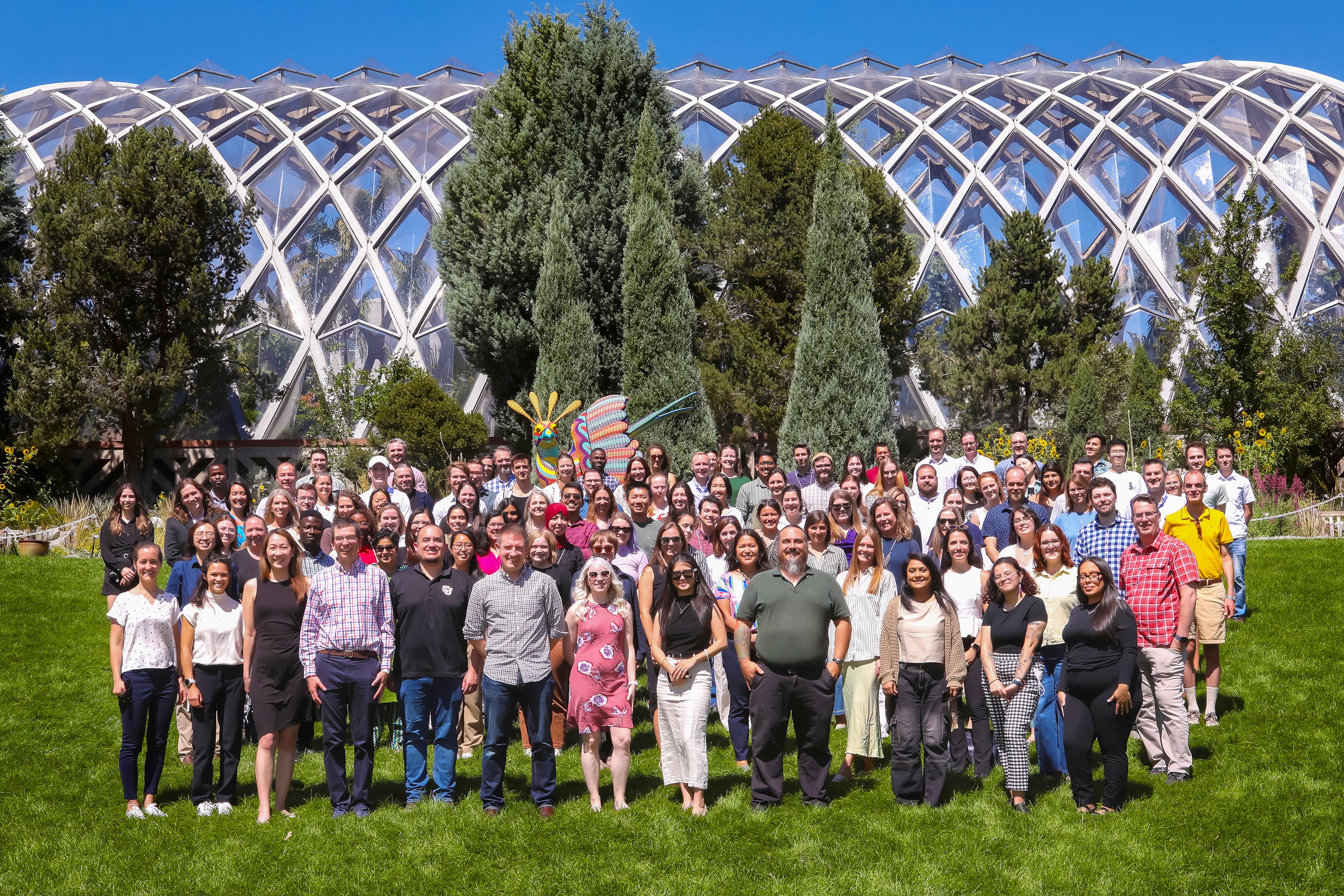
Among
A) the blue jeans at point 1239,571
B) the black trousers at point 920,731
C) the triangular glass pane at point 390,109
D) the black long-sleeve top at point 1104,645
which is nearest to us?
the black long-sleeve top at point 1104,645

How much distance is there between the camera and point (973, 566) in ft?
21.9

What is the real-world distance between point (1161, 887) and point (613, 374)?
45.2 feet

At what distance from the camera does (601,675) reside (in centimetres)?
607

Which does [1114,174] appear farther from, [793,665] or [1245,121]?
[793,665]

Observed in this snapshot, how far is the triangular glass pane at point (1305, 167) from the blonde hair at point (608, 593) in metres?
26.1

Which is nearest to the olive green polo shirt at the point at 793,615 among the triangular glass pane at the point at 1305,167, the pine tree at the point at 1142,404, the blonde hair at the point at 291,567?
the blonde hair at the point at 291,567

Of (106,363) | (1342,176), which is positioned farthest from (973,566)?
(1342,176)

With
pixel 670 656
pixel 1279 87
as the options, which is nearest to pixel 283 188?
pixel 670 656

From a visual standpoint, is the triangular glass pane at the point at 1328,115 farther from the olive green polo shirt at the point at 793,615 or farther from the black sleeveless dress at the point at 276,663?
the black sleeveless dress at the point at 276,663

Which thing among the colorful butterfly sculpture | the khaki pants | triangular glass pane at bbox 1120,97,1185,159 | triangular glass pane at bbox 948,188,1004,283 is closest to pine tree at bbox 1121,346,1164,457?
triangular glass pane at bbox 948,188,1004,283

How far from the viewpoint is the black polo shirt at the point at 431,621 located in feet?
19.7

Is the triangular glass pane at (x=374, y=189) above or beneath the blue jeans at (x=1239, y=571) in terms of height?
above

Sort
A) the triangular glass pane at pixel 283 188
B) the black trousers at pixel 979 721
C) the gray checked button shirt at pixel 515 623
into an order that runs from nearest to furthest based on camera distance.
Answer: the gray checked button shirt at pixel 515 623 < the black trousers at pixel 979 721 < the triangular glass pane at pixel 283 188

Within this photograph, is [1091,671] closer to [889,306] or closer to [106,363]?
[889,306]
